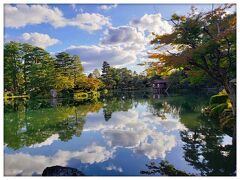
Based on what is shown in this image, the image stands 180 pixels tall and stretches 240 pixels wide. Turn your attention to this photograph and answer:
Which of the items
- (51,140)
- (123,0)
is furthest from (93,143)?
(123,0)

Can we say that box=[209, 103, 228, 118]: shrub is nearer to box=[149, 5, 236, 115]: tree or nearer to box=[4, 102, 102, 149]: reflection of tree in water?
box=[149, 5, 236, 115]: tree

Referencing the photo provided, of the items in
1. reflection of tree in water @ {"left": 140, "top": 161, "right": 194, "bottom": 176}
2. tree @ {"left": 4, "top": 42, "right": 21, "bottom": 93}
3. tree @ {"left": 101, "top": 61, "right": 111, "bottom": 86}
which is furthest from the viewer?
tree @ {"left": 101, "top": 61, "right": 111, "bottom": 86}

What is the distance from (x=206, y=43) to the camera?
6211 millimetres

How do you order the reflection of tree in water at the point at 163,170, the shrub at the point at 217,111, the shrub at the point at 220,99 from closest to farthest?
the reflection of tree in water at the point at 163,170 < the shrub at the point at 217,111 < the shrub at the point at 220,99

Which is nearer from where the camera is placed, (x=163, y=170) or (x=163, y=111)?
(x=163, y=170)

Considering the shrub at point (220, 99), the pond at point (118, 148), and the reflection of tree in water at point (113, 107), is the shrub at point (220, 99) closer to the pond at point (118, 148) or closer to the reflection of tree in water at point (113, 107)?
the pond at point (118, 148)

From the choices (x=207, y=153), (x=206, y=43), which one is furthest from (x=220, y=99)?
(x=207, y=153)

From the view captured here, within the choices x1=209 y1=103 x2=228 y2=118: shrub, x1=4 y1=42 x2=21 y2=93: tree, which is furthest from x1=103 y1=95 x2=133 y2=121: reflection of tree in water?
x1=4 y1=42 x2=21 y2=93: tree

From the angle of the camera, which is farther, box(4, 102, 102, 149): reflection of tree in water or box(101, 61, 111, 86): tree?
box(101, 61, 111, 86): tree

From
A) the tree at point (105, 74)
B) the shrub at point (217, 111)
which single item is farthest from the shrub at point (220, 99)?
the tree at point (105, 74)

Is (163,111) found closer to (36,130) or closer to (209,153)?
(36,130)

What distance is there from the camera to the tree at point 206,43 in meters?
6.21

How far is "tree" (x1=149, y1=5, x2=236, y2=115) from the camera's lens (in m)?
6.21

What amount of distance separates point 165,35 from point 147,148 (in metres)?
2.81
